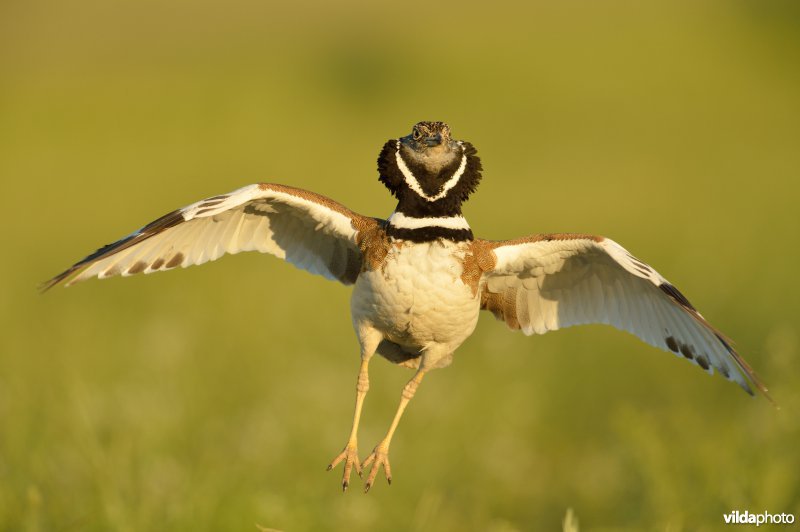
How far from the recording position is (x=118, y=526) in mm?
7258

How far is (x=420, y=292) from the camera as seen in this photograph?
5965mm

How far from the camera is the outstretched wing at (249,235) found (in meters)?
6.09

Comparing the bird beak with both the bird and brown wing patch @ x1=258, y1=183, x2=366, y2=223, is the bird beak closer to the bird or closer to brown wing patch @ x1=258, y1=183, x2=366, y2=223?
the bird

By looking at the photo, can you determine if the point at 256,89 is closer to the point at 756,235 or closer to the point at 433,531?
the point at 756,235

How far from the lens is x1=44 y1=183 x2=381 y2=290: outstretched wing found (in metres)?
6.09

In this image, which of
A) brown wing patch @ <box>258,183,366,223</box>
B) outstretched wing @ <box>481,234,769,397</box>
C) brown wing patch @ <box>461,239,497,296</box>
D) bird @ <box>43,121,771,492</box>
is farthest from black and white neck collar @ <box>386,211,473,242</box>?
brown wing patch @ <box>258,183,366,223</box>

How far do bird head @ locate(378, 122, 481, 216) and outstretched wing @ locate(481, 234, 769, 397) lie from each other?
23.0 inches

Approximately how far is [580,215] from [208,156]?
10516mm

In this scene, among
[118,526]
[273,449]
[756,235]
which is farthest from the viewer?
[756,235]

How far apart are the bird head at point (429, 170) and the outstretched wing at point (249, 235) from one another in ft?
2.04

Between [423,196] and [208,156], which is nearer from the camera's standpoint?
[423,196]

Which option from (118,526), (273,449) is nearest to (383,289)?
(118,526)

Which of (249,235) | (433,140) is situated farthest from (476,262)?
(249,235)

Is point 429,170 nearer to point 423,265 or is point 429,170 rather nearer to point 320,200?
point 423,265
